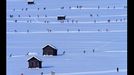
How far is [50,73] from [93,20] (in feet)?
51.9

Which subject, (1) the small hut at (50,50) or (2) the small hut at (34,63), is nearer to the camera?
(2) the small hut at (34,63)

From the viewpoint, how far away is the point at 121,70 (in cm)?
1147

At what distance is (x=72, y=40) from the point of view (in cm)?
1862

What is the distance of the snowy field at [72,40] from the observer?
12.3 metres

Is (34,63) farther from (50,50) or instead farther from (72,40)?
(72,40)

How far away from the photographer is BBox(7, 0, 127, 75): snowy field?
12.3 m

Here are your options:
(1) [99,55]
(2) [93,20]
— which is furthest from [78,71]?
(2) [93,20]

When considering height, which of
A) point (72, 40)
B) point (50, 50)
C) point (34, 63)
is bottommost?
point (34, 63)

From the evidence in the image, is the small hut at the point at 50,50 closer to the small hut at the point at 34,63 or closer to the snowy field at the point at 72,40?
the snowy field at the point at 72,40

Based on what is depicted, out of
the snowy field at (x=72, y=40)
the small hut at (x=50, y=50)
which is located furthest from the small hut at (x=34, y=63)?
the small hut at (x=50, y=50)

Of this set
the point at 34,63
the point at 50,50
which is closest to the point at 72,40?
the point at 50,50

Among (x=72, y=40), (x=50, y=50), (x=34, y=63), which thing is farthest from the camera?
(x=72, y=40)

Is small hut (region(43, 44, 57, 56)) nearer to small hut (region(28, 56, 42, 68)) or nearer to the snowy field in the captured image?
the snowy field
